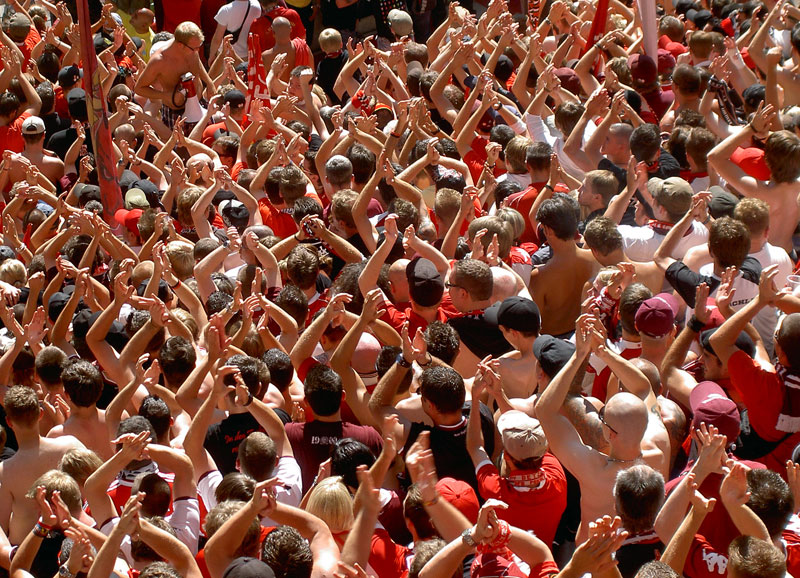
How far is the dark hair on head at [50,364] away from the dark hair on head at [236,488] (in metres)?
1.87

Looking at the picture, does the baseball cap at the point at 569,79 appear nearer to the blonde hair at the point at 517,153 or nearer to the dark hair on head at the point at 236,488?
the blonde hair at the point at 517,153

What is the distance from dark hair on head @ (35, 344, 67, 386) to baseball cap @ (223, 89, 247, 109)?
4.47m

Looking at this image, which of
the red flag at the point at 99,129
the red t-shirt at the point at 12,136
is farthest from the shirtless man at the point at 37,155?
the red flag at the point at 99,129

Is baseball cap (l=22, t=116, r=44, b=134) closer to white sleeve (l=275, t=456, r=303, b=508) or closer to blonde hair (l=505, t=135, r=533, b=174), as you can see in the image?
blonde hair (l=505, t=135, r=533, b=174)

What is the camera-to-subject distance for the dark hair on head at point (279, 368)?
5738mm

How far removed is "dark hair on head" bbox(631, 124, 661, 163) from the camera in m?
7.59

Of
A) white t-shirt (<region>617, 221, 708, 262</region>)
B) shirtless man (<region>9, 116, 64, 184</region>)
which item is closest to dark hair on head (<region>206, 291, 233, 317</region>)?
white t-shirt (<region>617, 221, 708, 262</region>)

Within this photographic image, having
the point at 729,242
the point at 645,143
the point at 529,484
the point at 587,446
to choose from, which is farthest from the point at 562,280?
the point at 529,484

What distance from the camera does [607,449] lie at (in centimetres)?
502

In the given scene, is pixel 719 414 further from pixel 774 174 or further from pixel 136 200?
pixel 136 200

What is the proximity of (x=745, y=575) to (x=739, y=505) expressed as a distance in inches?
13.4

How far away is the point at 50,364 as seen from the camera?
237 inches

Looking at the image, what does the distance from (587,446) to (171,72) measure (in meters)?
7.30

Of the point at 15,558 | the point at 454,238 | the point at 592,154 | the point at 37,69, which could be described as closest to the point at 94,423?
the point at 15,558
